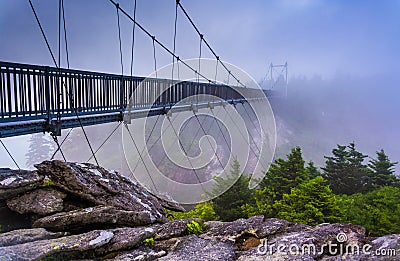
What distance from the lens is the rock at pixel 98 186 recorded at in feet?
12.8

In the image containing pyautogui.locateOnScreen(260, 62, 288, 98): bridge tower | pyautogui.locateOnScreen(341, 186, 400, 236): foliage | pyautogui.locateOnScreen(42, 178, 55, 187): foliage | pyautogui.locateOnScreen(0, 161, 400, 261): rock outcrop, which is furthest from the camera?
pyautogui.locateOnScreen(260, 62, 288, 98): bridge tower

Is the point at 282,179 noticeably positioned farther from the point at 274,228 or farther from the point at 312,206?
the point at 274,228

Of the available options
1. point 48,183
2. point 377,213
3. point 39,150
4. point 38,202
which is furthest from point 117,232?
point 39,150

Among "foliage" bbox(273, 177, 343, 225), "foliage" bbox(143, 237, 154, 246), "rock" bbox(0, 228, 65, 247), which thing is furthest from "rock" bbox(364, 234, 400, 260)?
"foliage" bbox(273, 177, 343, 225)

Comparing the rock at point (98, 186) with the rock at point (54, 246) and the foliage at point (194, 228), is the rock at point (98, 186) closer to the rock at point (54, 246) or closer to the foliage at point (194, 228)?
the foliage at point (194, 228)

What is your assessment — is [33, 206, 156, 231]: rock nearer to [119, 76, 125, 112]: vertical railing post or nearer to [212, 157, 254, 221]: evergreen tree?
[119, 76, 125, 112]: vertical railing post

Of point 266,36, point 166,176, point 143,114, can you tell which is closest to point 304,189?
point 143,114

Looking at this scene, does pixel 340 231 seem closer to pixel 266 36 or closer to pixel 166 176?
pixel 166 176

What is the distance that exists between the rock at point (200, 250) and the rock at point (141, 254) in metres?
0.09

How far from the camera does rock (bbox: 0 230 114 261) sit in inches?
104

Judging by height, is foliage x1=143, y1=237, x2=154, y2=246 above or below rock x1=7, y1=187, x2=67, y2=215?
below

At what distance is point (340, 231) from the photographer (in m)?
3.31

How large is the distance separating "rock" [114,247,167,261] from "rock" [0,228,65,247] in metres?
0.92

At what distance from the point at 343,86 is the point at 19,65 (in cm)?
4559
